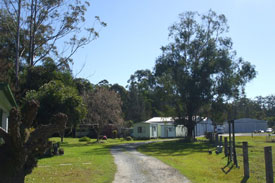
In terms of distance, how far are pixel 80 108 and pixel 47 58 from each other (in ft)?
36.3

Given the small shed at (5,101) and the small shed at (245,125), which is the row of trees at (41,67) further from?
the small shed at (245,125)

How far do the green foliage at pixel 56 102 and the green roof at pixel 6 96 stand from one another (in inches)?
276

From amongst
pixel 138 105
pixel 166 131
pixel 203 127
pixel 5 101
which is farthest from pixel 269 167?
pixel 138 105

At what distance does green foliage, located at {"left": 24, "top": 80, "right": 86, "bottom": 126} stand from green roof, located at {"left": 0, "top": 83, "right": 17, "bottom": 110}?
23.0 feet

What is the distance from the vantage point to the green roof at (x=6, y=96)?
12.3m

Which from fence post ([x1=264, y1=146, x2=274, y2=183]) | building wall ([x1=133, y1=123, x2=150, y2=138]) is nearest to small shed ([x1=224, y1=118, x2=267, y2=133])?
building wall ([x1=133, y1=123, x2=150, y2=138])

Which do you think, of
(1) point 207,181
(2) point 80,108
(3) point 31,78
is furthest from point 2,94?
(3) point 31,78

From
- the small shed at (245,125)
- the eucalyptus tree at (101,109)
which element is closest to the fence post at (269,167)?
the eucalyptus tree at (101,109)

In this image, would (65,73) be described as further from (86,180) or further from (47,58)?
(86,180)

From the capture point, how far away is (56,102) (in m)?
22.2

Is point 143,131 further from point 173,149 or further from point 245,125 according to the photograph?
point 245,125

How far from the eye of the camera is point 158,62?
3838cm

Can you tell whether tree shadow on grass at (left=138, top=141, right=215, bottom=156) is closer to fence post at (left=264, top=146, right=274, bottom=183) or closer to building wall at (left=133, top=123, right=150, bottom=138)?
fence post at (left=264, top=146, right=274, bottom=183)

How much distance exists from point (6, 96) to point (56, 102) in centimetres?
892
